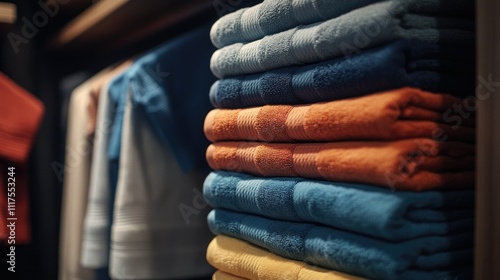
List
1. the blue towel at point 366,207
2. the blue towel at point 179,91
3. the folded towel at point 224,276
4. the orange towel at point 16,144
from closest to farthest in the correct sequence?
the blue towel at point 366,207 < the folded towel at point 224,276 < the blue towel at point 179,91 < the orange towel at point 16,144

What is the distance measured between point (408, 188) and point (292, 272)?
0.53ft

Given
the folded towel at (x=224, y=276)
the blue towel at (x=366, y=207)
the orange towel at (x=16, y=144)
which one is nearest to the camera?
the blue towel at (x=366, y=207)

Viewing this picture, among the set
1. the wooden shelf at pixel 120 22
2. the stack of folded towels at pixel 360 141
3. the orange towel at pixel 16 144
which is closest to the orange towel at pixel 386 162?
the stack of folded towels at pixel 360 141

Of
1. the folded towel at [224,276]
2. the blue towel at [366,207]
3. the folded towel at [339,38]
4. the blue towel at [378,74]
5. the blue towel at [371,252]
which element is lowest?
the folded towel at [224,276]

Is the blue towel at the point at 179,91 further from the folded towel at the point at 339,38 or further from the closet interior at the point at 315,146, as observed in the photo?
the folded towel at the point at 339,38

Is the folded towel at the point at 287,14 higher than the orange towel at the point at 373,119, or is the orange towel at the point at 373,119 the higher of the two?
the folded towel at the point at 287,14

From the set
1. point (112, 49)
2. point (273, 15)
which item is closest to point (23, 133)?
point (112, 49)

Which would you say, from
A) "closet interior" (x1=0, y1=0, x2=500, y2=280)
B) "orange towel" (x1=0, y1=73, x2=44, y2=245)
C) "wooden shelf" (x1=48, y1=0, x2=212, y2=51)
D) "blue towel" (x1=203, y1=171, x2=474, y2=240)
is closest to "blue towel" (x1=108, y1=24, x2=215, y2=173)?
"closet interior" (x1=0, y1=0, x2=500, y2=280)

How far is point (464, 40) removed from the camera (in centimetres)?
52

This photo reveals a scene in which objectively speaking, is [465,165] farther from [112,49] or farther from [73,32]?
[112,49]

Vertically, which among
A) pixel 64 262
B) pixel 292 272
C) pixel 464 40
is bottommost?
pixel 64 262

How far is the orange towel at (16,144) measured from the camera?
107cm

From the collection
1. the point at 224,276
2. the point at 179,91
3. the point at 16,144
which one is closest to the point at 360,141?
the point at 224,276

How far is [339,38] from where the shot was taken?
20.2 inches
